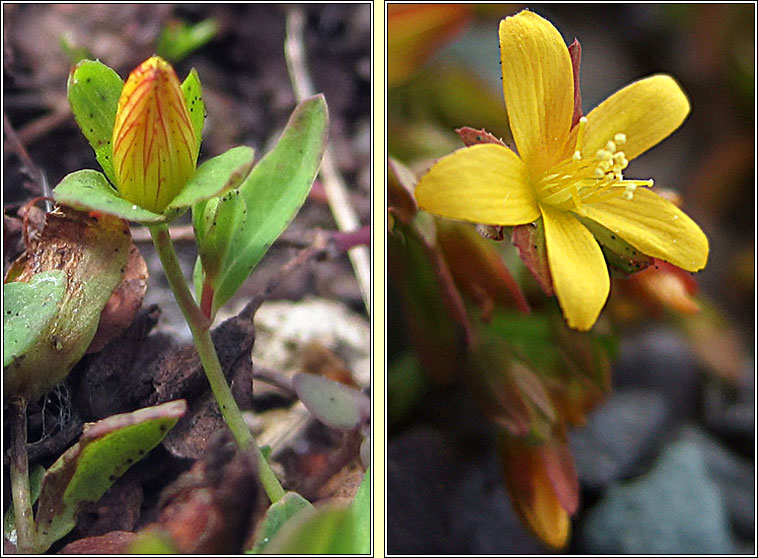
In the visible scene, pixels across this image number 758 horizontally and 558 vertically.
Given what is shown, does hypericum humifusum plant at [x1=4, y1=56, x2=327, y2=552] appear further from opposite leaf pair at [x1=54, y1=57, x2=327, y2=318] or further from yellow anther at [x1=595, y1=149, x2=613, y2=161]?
yellow anther at [x1=595, y1=149, x2=613, y2=161]

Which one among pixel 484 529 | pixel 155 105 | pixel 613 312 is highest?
pixel 155 105

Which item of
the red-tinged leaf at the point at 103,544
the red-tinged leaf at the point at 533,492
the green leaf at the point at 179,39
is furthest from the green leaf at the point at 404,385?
the green leaf at the point at 179,39

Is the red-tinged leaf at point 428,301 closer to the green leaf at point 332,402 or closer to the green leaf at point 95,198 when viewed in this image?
the green leaf at point 332,402

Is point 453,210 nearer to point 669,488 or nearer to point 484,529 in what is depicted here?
point 484,529

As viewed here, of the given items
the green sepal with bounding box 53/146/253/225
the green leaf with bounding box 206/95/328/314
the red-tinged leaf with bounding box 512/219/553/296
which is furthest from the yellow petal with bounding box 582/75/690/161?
the green sepal with bounding box 53/146/253/225

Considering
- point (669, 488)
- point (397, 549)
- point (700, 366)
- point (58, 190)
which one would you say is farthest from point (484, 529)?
point (58, 190)

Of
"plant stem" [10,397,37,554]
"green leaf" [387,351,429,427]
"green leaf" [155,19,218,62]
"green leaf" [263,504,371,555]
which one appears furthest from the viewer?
"green leaf" [155,19,218,62]
